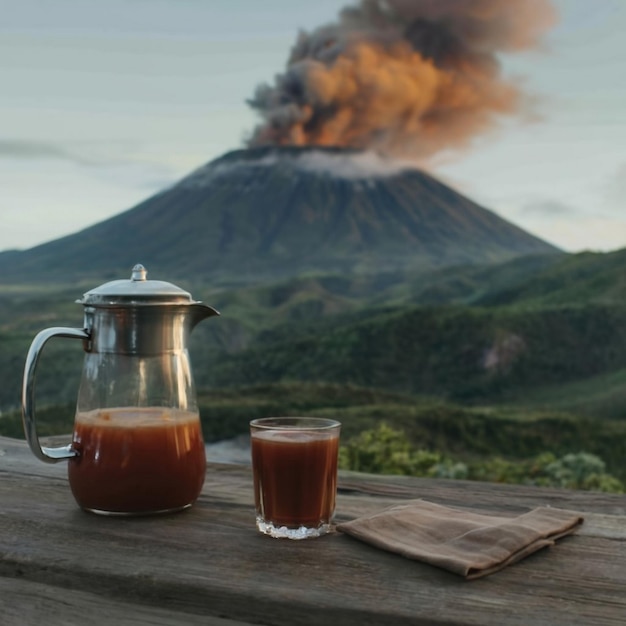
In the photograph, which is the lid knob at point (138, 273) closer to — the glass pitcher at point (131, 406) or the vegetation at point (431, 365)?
the glass pitcher at point (131, 406)

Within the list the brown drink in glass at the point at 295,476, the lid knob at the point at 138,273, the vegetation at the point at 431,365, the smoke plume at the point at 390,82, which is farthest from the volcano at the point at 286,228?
the brown drink in glass at the point at 295,476

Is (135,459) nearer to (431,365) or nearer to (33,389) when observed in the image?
(33,389)

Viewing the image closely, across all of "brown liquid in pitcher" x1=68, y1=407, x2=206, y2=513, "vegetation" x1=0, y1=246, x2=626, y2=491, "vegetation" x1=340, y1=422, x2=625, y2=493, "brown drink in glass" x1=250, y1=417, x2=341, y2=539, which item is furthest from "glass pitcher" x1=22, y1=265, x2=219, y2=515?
"vegetation" x1=0, y1=246, x2=626, y2=491

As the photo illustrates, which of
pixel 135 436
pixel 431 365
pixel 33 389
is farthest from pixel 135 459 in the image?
pixel 431 365

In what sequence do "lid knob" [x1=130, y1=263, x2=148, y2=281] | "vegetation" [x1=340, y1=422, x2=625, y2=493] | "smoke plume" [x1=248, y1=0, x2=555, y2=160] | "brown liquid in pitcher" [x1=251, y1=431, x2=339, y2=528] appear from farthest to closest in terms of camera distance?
"smoke plume" [x1=248, y1=0, x2=555, y2=160], "vegetation" [x1=340, y1=422, x2=625, y2=493], "lid knob" [x1=130, y1=263, x2=148, y2=281], "brown liquid in pitcher" [x1=251, y1=431, x2=339, y2=528]

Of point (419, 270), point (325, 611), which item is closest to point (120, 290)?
point (325, 611)

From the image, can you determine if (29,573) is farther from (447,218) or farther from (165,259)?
(447,218)

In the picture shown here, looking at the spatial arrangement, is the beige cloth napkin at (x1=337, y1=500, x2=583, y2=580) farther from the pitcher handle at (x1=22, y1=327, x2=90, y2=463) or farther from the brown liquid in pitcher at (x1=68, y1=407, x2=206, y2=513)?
the pitcher handle at (x1=22, y1=327, x2=90, y2=463)
